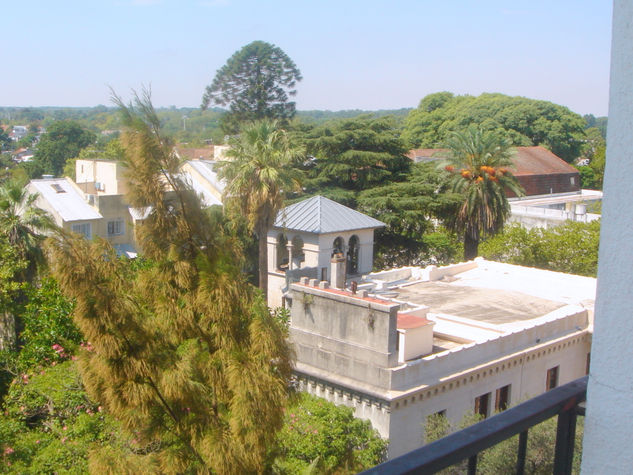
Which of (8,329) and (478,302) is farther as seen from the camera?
(478,302)

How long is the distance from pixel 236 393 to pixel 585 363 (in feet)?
54.5

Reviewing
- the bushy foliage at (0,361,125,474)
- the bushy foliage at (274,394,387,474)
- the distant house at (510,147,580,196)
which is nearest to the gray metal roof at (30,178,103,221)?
the bushy foliage at (0,361,125,474)

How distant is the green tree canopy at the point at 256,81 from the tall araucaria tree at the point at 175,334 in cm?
Result: 4582

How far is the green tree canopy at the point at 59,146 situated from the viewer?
3002 inches

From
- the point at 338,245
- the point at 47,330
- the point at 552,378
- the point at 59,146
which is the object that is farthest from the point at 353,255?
the point at 59,146

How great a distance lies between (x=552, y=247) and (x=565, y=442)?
2946cm

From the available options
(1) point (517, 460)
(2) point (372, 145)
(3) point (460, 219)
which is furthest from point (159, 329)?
(2) point (372, 145)

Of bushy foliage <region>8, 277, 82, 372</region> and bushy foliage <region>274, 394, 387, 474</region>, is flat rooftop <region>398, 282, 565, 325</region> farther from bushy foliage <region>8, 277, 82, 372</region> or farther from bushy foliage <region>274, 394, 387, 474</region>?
bushy foliage <region>8, 277, 82, 372</region>

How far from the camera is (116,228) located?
114 ft

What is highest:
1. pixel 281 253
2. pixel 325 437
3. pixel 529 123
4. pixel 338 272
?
pixel 529 123

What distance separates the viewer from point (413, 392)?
1462cm

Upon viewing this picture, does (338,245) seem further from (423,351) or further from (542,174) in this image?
(542,174)

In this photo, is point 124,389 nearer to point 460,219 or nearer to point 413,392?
point 413,392

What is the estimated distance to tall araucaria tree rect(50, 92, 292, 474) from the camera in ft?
19.2
